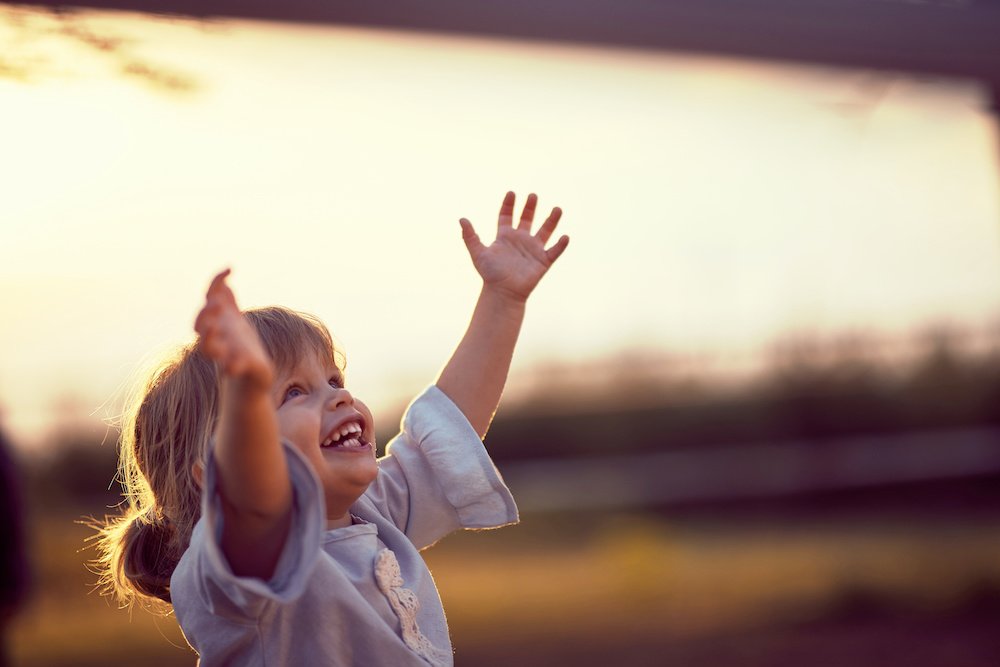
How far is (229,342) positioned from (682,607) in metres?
4.29

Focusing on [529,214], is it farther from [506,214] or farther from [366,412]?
[366,412]

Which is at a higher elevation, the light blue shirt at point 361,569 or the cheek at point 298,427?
the cheek at point 298,427

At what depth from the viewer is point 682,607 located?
193 inches

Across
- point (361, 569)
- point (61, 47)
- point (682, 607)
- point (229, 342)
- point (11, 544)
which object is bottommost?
point (682, 607)

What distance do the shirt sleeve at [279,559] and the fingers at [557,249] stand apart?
0.57 meters

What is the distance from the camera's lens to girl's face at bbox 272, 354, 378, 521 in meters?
1.15

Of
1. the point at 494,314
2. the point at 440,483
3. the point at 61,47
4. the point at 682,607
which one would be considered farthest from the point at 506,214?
the point at 682,607

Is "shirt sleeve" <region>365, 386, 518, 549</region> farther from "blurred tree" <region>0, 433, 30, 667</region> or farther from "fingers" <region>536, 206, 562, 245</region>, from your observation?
"blurred tree" <region>0, 433, 30, 667</region>

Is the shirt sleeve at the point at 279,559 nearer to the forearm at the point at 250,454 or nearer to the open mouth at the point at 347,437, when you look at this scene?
the forearm at the point at 250,454

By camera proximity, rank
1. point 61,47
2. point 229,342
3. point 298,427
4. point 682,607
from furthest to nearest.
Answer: point 682,607
point 298,427
point 61,47
point 229,342

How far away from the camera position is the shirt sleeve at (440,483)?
4.43ft

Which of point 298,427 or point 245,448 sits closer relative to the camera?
point 245,448

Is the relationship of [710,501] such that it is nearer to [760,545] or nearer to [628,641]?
[760,545]

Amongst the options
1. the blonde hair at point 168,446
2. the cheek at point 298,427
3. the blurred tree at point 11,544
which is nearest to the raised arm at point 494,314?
the blonde hair at point 168,446
